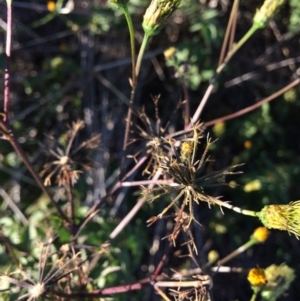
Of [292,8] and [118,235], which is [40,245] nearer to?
[118,235]

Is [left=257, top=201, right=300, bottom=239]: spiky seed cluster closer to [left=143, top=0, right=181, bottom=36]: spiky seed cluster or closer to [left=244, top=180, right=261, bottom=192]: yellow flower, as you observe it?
[left=143, top=0, right=181, bottom=36]: spiky seed cluster

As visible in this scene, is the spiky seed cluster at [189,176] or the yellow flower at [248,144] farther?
the yellow flower at [248,144]

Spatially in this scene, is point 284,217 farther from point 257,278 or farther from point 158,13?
point 158,13

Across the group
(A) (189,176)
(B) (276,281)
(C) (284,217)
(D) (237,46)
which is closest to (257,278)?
(B) (276,281)

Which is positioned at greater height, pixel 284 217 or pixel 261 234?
pixel 284 217

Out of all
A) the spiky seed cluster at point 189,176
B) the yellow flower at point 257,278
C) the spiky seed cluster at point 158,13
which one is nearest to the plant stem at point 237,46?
the spiky seed cluster at point 158,13

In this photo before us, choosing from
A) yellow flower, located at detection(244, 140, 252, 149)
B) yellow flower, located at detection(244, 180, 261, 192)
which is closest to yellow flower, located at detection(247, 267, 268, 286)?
yellow flower, located at detection(244, 180, 261, 192)

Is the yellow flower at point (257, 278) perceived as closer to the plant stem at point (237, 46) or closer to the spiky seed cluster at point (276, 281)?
the spiky seed cluster at point (276, 281)
